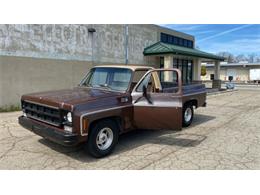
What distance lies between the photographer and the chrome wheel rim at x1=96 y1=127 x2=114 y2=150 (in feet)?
14.8

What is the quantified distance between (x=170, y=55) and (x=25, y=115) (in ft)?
44.2

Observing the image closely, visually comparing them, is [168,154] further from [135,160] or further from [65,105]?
[65,105]

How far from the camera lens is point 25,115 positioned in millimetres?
5086

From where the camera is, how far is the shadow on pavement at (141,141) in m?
4.76

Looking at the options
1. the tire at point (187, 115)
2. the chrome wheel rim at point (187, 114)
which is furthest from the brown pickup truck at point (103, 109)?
the chrome wheel rim at point (187, 114)

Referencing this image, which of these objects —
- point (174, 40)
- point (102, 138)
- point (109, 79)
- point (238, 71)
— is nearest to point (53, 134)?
point (102, 138)

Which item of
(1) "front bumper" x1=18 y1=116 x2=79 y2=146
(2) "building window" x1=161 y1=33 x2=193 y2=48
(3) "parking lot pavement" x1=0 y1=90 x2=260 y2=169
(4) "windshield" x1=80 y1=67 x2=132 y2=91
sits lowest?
(3) "parking lot pavement" x1=0 y1=90 x2=260 y2=169

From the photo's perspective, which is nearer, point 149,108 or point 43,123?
point 43,123

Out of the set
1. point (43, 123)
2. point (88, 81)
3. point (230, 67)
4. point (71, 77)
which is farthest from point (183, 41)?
point (230, 67)

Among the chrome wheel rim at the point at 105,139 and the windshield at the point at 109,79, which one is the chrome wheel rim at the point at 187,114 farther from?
the chrome wheel rim at the point at 105,139

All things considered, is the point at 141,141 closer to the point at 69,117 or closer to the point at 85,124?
the point at 85,124

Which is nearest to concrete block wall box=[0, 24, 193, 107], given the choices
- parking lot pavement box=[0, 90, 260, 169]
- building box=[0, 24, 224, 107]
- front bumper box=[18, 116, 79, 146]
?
building box=[0, 24, 224, 107]

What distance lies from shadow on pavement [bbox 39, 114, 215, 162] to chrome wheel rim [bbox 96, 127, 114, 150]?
0.96 ft

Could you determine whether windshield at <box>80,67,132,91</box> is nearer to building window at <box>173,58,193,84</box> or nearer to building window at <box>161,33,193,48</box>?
building window at <box>161,33,193,48</box>
